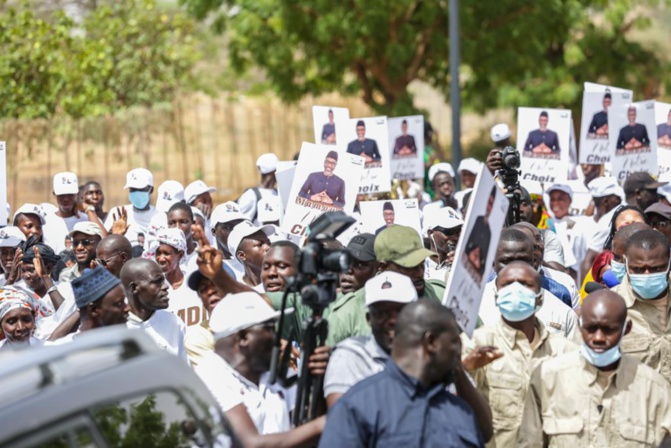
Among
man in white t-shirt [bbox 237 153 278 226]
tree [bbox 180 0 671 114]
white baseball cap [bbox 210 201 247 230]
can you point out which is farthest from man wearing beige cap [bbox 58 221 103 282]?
tree [bbox 180 0 671 114]

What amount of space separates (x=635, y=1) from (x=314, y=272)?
2688cm

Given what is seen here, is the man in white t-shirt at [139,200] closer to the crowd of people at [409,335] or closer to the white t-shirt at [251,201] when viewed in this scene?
the white t-shirt at [251,201]

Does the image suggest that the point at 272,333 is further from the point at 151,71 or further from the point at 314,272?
the point at 151,71

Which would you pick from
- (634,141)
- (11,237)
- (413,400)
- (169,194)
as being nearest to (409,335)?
(413,400)

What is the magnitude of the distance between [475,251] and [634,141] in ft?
22.3

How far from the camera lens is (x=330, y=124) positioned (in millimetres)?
12305

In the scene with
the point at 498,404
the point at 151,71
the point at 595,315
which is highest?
the point at 151,71

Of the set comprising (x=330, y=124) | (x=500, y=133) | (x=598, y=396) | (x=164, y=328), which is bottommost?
(x=598, y=396)

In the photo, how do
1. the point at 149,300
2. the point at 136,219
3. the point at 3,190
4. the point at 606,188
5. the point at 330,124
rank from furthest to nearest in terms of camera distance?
the point at 330,124, the point at 136,219, the point at 606,188, the point at 3,190, the point at 149,300

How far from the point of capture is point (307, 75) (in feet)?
83.0

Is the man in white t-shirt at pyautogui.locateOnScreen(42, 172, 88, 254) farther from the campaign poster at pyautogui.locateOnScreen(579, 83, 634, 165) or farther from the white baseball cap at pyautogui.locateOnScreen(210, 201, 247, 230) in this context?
the campaign poster at pyautogui.locateOnScreen(579, 83, 634, 165)

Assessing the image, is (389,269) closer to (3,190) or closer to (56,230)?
(3,190)

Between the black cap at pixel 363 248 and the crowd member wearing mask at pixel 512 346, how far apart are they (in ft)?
2.90

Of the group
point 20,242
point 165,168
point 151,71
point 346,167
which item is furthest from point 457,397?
point 151,71
